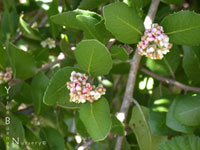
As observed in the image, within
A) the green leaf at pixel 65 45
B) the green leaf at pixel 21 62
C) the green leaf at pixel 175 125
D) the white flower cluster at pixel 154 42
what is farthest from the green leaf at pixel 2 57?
the green leaf at pixel 175 125

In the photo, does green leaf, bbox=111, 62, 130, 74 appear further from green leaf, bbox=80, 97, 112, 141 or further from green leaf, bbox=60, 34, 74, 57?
green leaf, bbox=80, 97, 112, 141

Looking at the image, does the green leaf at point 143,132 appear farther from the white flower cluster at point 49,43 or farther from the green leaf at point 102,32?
the white flower cluster at point 49,43

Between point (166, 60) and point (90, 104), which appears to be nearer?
point (90, 104)

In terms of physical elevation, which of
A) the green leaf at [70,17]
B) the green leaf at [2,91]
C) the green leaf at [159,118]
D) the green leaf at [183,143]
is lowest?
the green leaf at [183,143]

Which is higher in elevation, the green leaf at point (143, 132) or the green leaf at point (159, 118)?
the green leaf at point (159, 118)

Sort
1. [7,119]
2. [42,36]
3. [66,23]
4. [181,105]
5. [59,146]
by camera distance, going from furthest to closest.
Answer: [42,36], [59,146], [7,119], [181,105], [66,23]

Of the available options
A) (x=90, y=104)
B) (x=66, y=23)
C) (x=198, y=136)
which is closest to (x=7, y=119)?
(x=90, y=104)

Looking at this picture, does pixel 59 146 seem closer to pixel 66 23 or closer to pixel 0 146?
pixel 0 146

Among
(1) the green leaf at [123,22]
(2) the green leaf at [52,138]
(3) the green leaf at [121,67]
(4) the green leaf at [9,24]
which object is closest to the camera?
(1) the green leaf at [123,22]
